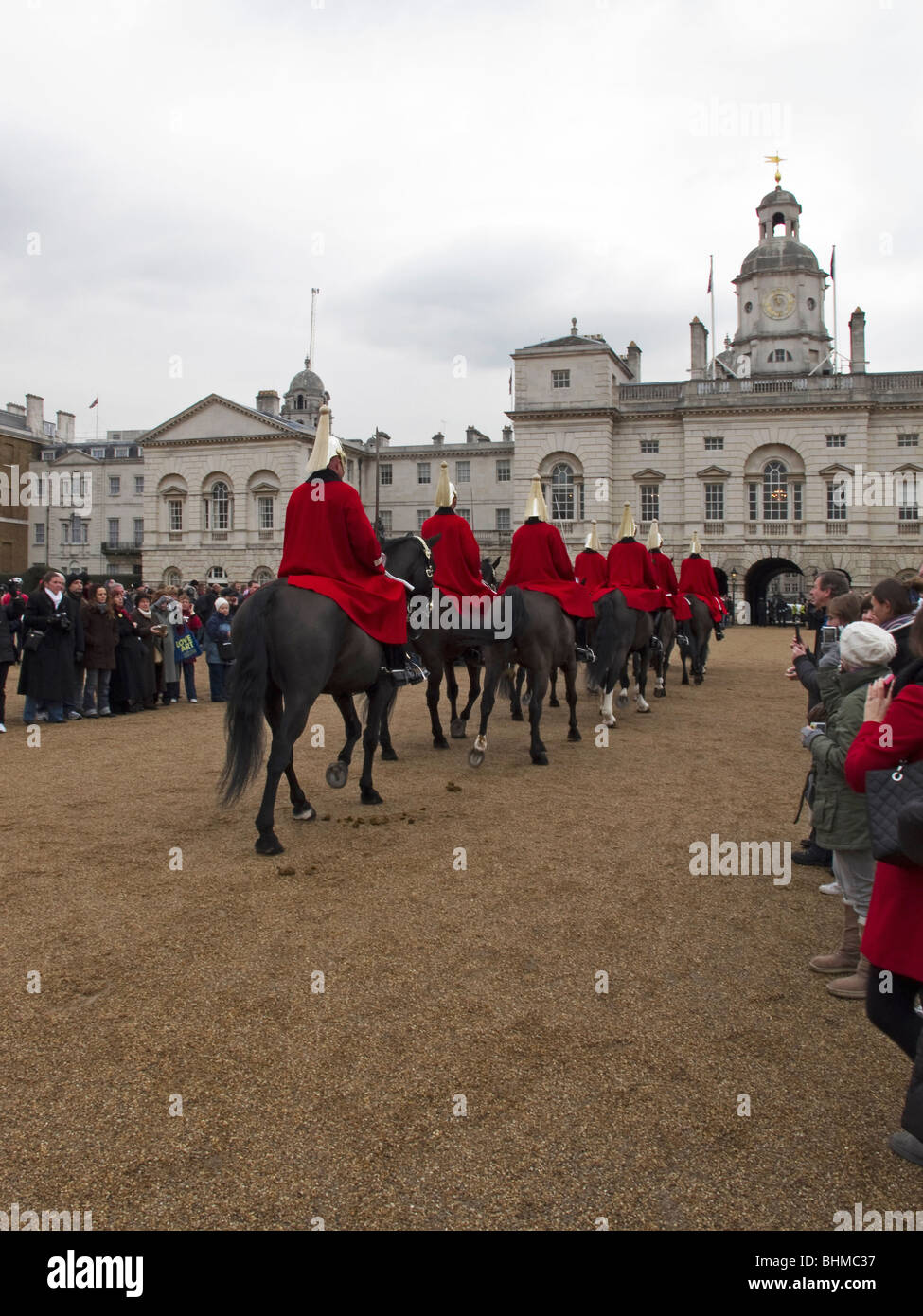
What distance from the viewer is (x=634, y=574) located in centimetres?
1415

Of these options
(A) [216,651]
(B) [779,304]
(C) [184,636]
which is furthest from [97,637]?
(B) [779,304]

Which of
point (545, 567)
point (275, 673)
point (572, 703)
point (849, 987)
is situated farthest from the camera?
point (572, 703)

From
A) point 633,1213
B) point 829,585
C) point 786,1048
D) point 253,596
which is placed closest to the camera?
point 633,1213

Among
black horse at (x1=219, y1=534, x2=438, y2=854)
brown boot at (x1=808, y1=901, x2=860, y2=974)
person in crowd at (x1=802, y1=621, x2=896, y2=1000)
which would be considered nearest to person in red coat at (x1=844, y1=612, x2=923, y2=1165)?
person in crowd at (x1=802, y1=621, x2=896, y2=1000)

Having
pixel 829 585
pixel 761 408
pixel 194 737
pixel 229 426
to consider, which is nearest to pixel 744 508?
pixel 761 408

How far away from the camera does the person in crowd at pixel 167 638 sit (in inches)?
609

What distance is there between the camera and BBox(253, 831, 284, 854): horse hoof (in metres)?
6.43

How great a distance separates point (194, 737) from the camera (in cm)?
1198

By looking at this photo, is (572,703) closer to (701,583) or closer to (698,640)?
(698,640)

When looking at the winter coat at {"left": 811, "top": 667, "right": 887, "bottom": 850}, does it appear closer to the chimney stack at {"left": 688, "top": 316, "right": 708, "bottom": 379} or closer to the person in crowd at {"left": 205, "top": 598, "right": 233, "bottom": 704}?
the person in crowd at {"left": 205, "top": 598, "right": 233, "bottom": 704}

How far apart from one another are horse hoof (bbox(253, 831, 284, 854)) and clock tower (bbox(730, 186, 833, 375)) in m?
57.8

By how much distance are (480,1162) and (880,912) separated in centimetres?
159

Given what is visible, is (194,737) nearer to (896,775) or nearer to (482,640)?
(482,640)

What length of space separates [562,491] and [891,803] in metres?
50.1
